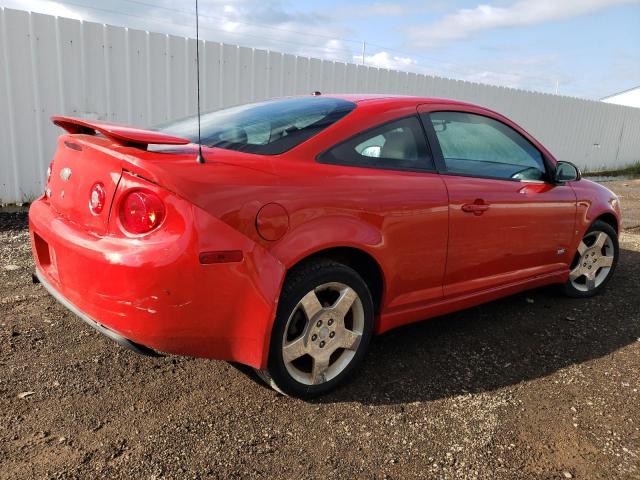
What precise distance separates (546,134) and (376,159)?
A: 13576 mm

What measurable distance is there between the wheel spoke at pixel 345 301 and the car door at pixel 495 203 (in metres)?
0.75

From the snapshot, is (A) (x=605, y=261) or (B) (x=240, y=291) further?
(A) (x=605, y=261)

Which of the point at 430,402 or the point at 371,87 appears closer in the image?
the point at 430,402

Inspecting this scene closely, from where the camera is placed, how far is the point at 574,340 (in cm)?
351

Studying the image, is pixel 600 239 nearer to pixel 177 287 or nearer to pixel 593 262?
pixel 593 262

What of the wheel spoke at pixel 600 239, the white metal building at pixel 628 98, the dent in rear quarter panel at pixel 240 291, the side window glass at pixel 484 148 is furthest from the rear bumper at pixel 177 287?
the white metal building at pixel 628 98

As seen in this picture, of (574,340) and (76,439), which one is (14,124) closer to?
(76,439)

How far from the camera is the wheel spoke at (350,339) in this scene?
267 centimetres

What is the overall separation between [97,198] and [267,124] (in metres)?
1.01

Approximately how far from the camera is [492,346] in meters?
3.34

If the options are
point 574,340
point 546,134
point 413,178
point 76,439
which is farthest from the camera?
point 546,134

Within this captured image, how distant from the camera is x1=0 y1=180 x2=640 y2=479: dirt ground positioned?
7.13ft

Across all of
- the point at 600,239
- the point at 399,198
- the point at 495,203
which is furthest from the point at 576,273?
the point at 399,198

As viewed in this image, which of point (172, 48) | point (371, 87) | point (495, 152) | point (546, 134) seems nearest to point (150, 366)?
point (495, 152)
